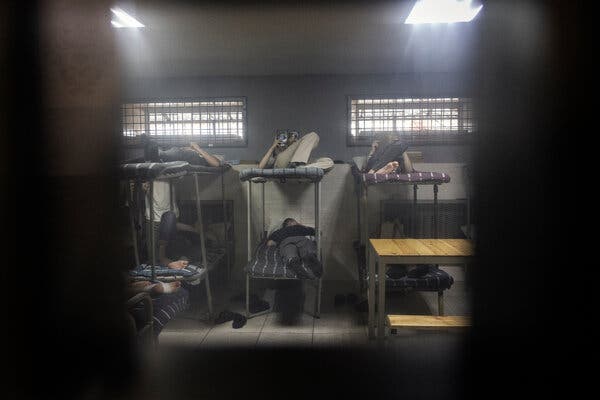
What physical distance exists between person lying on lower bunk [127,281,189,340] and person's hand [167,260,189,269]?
6 centimetres

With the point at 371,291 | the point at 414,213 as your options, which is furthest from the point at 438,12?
the point at 371,291

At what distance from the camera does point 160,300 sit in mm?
1228

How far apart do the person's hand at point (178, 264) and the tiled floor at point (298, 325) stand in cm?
17

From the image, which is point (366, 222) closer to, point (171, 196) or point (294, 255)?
point (294, 255)

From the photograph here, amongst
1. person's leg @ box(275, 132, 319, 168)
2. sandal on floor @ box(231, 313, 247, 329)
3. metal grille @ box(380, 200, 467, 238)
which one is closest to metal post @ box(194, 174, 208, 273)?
sandal on floor @ box(231, 313, 247, 329)

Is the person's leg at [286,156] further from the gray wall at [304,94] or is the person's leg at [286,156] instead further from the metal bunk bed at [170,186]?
the metal bunk bed at [170,186]

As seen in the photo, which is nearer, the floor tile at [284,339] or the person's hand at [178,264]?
the floor tile at [284,339]

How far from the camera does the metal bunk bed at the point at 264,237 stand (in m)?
1.40

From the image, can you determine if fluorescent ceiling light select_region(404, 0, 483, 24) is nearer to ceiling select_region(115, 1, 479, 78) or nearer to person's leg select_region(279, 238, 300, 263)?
ceiling select_region(115, 1, 479, 78)

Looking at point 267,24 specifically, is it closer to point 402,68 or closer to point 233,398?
point 402,68

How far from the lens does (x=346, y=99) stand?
110 cm

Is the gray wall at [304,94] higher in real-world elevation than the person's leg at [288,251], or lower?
higher

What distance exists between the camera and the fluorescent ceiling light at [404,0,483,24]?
0.98 meters

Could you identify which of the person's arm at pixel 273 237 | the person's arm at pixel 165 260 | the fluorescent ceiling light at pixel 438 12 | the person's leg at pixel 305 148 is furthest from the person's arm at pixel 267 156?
the fluorescent ceiling light at pixel 438 12
